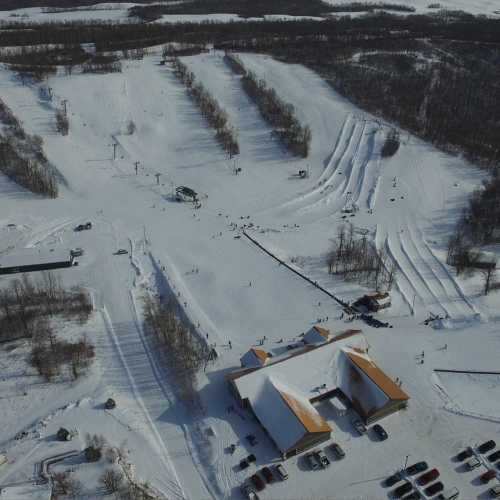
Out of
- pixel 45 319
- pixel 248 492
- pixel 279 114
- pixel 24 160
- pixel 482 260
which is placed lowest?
pixel 248 492

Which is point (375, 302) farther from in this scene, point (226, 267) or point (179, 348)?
point (179, 348)

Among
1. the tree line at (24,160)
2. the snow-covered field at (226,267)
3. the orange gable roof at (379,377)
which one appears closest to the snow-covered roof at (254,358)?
the snow-covered field at (226,267)

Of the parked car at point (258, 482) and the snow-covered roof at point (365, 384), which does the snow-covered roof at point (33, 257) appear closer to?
the snow-covered roof at point (365, 384)

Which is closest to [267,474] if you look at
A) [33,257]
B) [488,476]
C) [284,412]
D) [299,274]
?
[284,412]

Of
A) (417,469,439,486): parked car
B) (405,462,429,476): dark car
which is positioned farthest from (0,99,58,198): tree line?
(417,469,439,486): parked car

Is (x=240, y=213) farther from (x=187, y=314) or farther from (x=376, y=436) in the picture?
(x=376, y=436)
